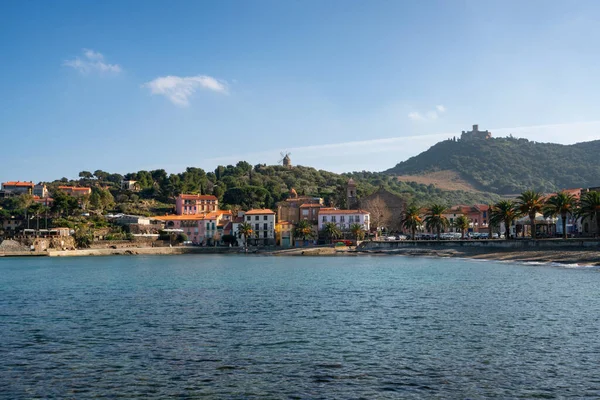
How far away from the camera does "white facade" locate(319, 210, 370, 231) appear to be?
111250 millimetres

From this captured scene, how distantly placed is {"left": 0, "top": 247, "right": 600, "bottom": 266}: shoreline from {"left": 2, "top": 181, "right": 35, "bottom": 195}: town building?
54.3 m

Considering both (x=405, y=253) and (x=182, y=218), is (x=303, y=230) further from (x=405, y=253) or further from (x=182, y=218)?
(x=182, y=218)

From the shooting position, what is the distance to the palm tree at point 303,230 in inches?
4232

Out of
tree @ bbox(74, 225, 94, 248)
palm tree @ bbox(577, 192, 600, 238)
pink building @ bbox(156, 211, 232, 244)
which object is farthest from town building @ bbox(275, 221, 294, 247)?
palm tree @ bbox(577, 192, 600, 238)

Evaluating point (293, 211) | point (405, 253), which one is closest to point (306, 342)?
point (405, 253)

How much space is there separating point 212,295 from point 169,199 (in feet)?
372

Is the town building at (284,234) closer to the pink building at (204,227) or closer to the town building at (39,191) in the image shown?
the pink building at (204,227)

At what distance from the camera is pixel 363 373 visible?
1706 cm

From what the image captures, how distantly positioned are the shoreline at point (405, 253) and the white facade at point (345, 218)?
13389 mm

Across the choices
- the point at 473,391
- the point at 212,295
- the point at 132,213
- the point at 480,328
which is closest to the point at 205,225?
the point at 132,213

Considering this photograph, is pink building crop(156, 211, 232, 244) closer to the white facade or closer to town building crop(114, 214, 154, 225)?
town building crop(114, 214, 154, 225)

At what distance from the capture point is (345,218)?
366 ft

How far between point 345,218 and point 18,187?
301 ft

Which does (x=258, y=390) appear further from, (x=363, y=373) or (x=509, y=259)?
(x=509, y=259)
